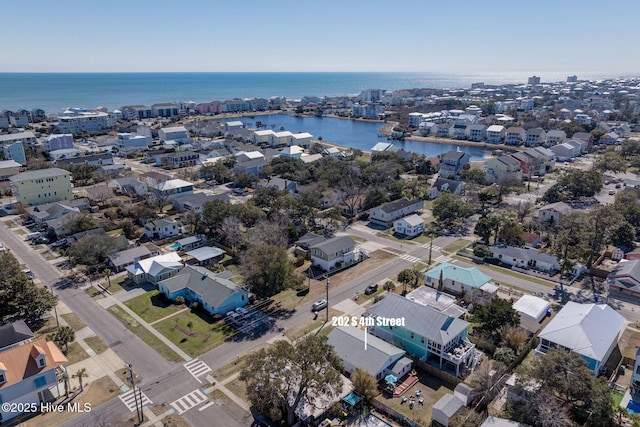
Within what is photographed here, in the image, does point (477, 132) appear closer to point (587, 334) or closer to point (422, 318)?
point (587, 334)

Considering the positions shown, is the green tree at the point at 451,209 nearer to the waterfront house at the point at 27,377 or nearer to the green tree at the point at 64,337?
the green tree at the point at 64,337

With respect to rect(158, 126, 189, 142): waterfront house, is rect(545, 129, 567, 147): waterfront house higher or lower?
lower

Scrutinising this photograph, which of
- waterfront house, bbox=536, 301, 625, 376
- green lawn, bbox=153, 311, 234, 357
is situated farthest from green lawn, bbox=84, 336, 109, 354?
waterfront house, bbox=536, 301, 625, 376

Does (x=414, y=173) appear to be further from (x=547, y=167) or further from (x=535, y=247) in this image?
(x=535, y=247)

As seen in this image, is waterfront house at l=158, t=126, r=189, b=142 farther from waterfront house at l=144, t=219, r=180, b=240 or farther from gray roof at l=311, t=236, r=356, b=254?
gray roof at l=311, t=236, r=356, b=254

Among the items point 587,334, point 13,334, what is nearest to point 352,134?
point 587,334

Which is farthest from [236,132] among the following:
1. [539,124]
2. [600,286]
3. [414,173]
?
[600,286]
